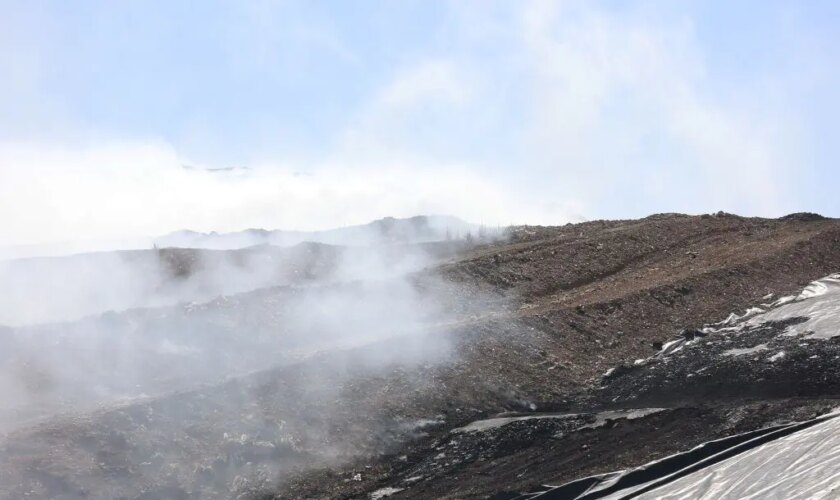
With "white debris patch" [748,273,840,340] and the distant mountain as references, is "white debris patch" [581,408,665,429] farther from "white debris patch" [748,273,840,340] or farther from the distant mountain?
the distant mountain

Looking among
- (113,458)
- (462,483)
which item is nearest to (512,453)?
(462,483)

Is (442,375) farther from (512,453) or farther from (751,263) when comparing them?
(751,263)

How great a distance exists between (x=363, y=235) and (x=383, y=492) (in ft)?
56.9

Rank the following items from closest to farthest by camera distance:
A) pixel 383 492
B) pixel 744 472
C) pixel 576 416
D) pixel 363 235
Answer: pixel 744 472 → pixel 383 492 → pixel 576 416 → pixel 363 235

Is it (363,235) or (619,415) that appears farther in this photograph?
(363,235)

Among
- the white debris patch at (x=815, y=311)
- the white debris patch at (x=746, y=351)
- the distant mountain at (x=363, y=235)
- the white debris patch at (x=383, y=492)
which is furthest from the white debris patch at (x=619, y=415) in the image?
the distant mountain at (x=363, y=235)

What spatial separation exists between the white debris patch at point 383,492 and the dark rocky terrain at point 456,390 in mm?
36

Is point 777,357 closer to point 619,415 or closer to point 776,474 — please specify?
point 619,415

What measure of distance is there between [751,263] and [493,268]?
20.8 feet

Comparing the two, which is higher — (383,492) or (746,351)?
(746,351)

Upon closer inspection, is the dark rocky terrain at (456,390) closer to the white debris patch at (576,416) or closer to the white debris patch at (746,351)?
the white debris patch at (576,416)

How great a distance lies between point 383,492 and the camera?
11.2 m

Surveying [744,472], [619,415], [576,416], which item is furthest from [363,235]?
[744,472]

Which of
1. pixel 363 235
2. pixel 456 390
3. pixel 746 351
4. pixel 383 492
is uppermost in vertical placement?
pixel 363 235
